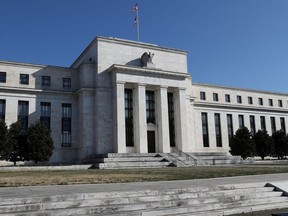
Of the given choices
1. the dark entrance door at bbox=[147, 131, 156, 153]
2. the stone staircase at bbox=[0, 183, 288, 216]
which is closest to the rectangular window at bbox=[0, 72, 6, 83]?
the dark entrance door at bbox=[147, 131, 156, 153]

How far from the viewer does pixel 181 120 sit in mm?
47625

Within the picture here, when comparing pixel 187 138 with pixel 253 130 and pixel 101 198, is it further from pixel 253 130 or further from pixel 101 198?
pixel 101 198

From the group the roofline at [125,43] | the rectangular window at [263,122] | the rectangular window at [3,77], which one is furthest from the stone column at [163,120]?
the rectangular window at [263,122]

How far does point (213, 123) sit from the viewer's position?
58.5m

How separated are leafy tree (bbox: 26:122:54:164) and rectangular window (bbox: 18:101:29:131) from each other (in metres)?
7.12

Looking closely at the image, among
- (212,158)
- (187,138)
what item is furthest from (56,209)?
(187,138)

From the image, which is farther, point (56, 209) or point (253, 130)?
point (253, 130)

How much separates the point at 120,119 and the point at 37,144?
11.6 metres

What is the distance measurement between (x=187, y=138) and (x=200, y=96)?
1371cm

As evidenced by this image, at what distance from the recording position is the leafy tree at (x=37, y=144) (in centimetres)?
3625

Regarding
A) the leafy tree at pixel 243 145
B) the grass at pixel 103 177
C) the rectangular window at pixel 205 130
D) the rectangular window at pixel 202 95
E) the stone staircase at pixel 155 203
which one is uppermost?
the rectangular window at pixel 202 95

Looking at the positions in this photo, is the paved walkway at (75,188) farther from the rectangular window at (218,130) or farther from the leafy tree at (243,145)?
the rectangular window at (218,130)

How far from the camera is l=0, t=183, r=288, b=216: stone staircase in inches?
343

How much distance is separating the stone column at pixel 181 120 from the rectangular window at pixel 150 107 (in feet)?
11.6
